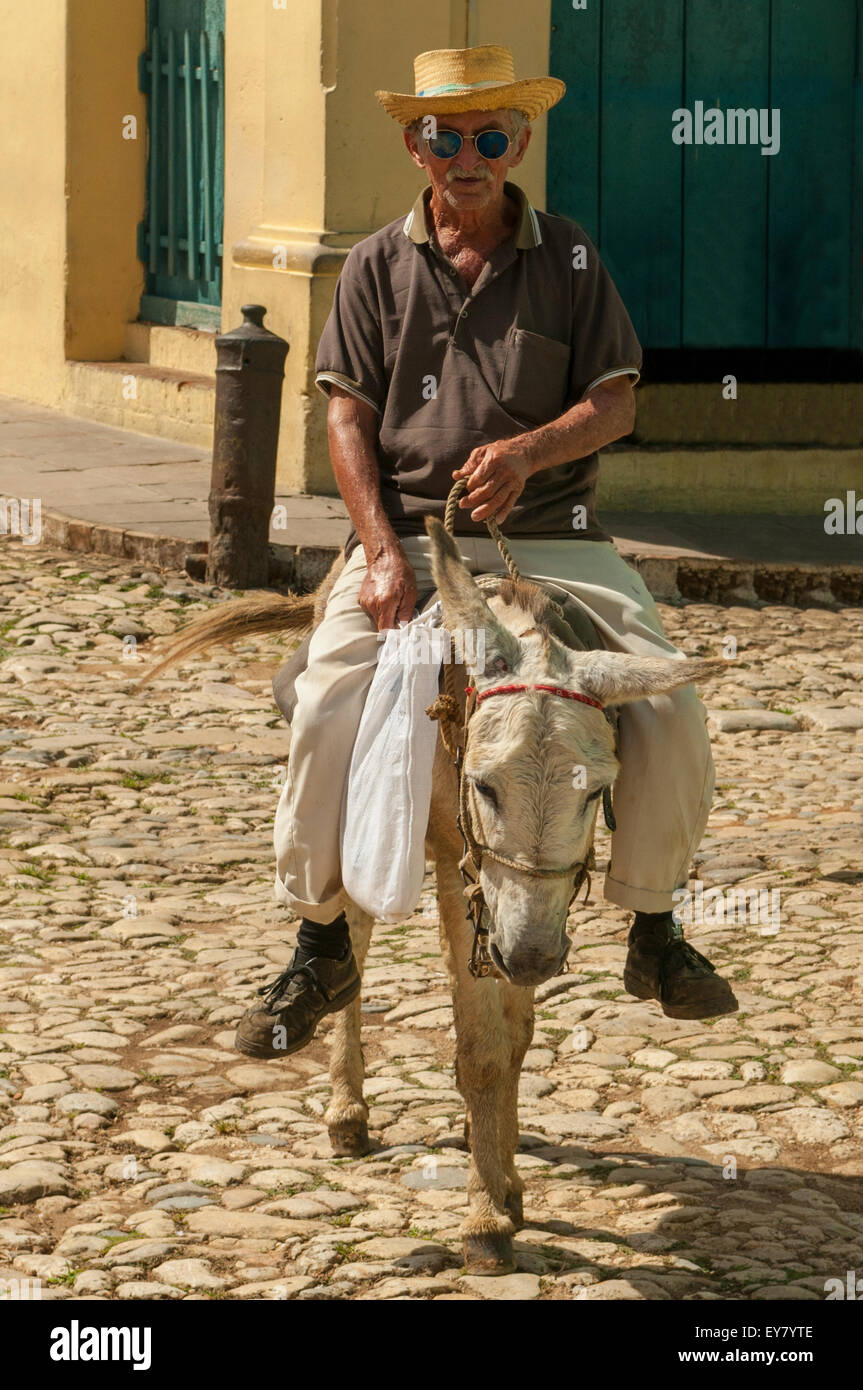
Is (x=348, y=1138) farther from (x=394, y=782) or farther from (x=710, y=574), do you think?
(x=710, y=574)

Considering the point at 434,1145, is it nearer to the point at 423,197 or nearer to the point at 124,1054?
the point at 124,1054

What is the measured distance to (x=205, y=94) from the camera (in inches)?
555

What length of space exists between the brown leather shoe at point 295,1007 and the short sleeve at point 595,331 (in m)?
1.57

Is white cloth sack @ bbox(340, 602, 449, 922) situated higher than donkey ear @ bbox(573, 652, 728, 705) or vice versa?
donkey ear @ bbox(573, 652, 728, 705)

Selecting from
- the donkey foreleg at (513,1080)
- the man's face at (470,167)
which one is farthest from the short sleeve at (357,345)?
the donkey foreleg at (513,1080)

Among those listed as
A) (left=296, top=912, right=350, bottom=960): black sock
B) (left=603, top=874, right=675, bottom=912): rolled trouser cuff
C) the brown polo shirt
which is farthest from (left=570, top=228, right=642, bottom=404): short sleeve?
(left=296, top=912, right=350, bottom=960): black sock

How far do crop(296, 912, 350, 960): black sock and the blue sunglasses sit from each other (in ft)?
6.26

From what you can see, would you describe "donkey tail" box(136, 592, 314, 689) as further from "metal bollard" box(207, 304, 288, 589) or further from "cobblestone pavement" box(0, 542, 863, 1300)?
"metal bollard" box(207, 304, 288, 589)

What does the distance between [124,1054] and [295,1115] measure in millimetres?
Answer: 578

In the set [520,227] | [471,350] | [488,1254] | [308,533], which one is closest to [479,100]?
[520,227]

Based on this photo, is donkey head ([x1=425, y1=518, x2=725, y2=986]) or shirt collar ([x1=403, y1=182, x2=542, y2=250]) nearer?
donkey head ([x1=425, y1=518, x2=725, y2=986])

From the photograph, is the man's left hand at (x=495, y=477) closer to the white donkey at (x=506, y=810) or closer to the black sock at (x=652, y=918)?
the white donkey at (x=506, y=810)

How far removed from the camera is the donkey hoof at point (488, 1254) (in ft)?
14.3

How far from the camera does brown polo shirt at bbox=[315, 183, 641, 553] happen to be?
4.86m
